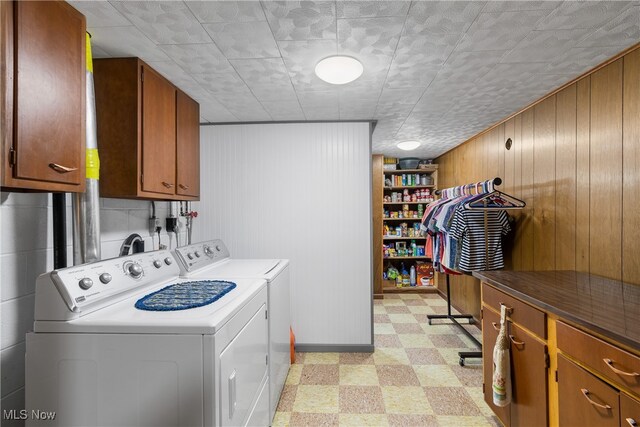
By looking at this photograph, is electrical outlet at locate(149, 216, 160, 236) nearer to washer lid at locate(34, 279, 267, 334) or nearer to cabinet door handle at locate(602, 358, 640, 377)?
washer lid at locate(34, 279, 267, 334)

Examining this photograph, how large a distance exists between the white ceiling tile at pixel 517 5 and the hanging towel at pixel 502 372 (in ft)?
4.82

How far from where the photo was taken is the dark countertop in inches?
41.8

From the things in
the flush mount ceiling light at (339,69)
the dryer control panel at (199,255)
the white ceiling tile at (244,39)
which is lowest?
the dryer control panel at (199,255)

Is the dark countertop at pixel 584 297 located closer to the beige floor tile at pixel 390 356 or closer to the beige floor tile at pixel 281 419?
the beige floor tile at pixel 390 356

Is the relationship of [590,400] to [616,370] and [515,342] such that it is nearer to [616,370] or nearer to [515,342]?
[616,370]

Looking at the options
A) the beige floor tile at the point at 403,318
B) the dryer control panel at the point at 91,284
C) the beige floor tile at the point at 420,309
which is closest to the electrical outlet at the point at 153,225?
the dryer control panel at the point at 91,284

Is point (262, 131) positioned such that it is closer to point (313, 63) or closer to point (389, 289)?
point (313, 63)

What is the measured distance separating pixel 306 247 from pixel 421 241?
9.14 feet

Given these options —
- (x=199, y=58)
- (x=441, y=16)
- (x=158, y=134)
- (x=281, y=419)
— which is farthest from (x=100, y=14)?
(x=281, y=419)

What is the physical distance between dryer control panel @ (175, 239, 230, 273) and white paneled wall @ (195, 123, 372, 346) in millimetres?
458

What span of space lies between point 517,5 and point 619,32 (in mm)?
656

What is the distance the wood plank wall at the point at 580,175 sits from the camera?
1644 millimetres

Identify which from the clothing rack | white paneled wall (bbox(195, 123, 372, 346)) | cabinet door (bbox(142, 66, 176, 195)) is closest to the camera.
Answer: cabinet door (bbox(142, 66, 176, 195))

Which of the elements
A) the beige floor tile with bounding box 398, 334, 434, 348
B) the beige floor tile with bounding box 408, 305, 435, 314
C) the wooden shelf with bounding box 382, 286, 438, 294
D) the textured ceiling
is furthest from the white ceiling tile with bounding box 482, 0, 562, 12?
the wooden shelf with bounding box 382, 286, 438, 294
